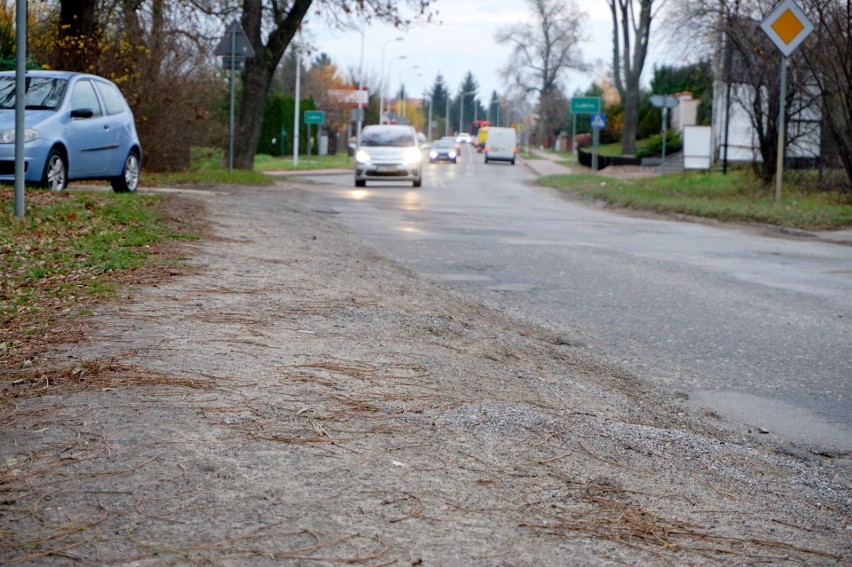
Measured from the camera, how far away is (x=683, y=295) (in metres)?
9.88

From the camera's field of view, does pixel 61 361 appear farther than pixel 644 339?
No

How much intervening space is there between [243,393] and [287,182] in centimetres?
2547

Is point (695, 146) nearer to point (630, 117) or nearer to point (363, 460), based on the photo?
point (630, 117)

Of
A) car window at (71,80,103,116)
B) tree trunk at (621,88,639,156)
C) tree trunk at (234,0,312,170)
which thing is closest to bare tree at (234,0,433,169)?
tree trunk at (234,0,312,170)

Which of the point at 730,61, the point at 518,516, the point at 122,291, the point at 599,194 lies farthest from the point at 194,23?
the point at 518,516

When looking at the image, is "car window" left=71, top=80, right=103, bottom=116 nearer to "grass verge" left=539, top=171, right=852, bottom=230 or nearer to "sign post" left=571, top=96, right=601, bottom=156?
"grass verge" left=539, top=171, right=852, bottom=230

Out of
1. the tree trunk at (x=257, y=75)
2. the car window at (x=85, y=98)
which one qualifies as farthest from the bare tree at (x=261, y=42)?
the car window at (x=85, y=98)

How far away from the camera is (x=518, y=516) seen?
3418 millimetres

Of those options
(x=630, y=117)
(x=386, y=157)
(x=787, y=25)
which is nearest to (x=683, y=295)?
(x=787, y=25)

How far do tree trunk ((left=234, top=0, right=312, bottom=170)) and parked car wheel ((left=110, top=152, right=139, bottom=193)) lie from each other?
12804 mm

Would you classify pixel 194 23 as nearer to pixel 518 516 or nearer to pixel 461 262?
pixel 461 262

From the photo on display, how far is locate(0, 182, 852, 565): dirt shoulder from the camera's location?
3.15 metres

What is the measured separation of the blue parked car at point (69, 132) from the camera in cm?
1402

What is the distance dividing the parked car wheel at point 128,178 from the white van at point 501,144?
176 ft
